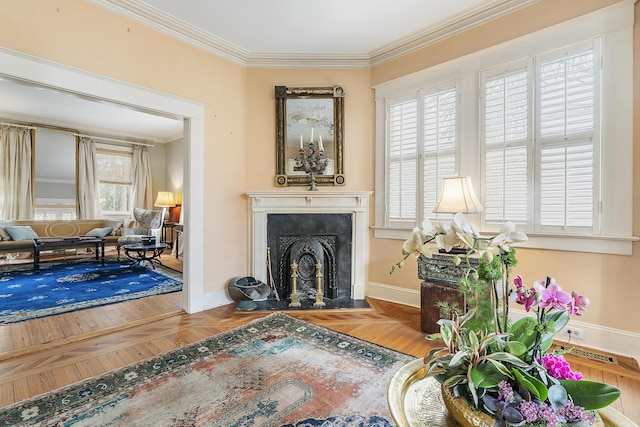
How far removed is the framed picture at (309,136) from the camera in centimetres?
361

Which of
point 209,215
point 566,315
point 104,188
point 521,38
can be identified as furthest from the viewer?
point 104,188

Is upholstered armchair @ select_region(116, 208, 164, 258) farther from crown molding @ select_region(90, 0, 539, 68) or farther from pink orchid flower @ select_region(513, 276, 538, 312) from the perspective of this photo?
pink orchid flower @ select_region(513, 276, 538, 312)

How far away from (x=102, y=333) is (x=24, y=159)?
5.76m

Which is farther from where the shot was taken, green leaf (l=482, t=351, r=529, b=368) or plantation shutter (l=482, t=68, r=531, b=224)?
plantation shutter (l=482, t=68, r=531, b=224)

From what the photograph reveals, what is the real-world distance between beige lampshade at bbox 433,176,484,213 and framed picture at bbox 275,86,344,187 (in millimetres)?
1316

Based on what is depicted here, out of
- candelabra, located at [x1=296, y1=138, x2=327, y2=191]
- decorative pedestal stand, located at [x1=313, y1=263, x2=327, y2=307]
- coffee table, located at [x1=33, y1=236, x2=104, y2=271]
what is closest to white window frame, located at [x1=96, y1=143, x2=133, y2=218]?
coffee table, located at [x1=33, y1=236, x2=104, y2=271]

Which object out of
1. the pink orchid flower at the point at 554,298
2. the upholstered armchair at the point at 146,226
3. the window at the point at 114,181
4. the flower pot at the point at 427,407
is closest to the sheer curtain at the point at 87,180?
the window at the point at 114,181

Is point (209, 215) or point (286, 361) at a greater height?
point (209, 215)

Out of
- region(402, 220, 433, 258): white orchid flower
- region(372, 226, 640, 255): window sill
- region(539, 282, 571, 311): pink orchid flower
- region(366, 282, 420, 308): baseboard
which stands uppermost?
region(402, 220, 433, 258): white orchid flower

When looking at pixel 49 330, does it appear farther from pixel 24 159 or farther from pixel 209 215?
pixel 24 159

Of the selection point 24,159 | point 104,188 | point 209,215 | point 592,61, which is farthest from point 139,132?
point 592,61

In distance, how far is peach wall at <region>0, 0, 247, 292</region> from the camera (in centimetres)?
225

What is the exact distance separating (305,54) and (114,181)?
6.21 metres

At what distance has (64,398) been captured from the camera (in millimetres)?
1714
